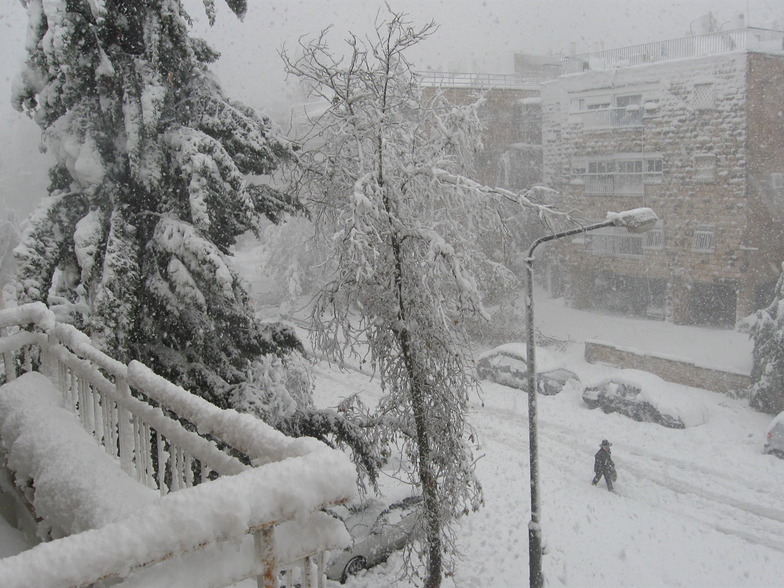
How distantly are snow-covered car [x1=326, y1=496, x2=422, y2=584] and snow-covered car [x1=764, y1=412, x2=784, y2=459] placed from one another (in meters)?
9.61

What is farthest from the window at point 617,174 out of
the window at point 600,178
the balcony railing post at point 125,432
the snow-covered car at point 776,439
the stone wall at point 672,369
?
the balcony railing post at point 125,432

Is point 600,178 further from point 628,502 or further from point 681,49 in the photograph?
point 628,502

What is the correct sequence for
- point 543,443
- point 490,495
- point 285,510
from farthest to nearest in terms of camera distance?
1. point 543,443
2. point 490,495
3. point 285,510

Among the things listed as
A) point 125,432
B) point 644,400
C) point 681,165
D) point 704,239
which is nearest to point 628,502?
point 644,400

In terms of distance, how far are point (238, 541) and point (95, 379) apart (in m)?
2.68

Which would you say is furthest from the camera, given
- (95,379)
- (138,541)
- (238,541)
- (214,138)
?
(214,138)

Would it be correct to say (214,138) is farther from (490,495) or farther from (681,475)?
(681,475)

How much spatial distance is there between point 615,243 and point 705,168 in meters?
4.95

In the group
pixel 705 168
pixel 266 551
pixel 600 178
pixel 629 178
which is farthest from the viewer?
pixel 600 178

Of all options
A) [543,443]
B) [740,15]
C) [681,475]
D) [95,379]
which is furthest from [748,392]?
[95,379]

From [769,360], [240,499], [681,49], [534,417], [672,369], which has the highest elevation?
[681,49]

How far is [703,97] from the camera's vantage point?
936 inches

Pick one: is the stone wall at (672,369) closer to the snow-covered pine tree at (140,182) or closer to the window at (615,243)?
the window at (615,243)

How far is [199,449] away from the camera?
2.79 meters
